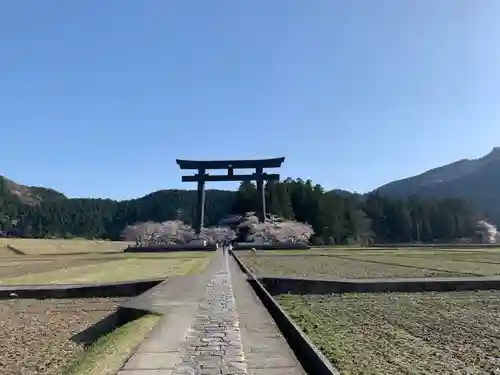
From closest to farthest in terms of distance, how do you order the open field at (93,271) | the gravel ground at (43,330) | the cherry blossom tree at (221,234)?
the gravel ground at (43,330)
the open field at (93,271)
the cherry blossom tree at (221,234)

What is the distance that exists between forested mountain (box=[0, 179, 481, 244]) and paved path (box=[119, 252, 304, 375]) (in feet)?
231

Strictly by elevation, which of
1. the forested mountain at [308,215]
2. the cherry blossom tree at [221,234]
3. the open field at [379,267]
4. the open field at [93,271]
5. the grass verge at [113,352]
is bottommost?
the grass verge at [113,352]

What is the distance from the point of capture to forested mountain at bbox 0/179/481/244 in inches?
3258

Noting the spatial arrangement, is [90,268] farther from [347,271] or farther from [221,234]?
[221,234]

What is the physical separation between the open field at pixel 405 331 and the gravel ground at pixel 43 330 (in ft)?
12.7

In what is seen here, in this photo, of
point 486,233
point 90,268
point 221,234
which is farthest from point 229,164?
point 486,233

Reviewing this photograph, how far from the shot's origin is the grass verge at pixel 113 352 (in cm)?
579

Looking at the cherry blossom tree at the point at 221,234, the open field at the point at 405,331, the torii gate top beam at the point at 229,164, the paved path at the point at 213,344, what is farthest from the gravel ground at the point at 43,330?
the cherry blossom tree at the point at 221,234

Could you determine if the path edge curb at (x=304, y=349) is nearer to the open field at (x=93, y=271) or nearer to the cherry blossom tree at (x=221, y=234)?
the open field at (x=93, y=271)

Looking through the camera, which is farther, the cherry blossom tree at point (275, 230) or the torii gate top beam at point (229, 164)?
the cherry blossom tree at point (275, 230)

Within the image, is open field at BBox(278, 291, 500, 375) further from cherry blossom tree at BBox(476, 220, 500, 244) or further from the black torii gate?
cherry blossom tree at BBox(476, 220, 500, 244)

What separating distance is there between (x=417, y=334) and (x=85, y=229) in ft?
413

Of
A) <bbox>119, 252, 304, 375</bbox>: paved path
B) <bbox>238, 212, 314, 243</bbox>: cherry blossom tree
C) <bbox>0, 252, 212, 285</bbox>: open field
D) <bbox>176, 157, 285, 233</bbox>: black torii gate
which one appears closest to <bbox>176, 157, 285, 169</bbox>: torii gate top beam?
<bbox>176, 157, 285, 233</bbox>: black torii gate

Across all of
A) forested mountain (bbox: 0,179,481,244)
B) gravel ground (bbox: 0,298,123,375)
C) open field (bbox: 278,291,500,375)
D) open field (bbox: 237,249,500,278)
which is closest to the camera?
open field (bbox: 278,291,500,375)
